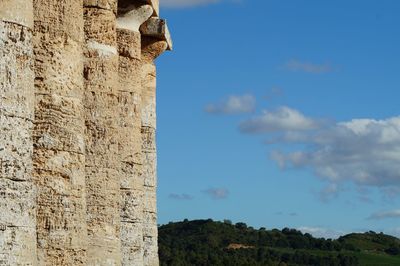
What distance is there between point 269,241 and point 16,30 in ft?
406

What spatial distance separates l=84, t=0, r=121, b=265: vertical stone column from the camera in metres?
21.4

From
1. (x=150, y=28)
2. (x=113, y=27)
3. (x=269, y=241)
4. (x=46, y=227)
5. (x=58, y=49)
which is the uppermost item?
(x=269, y=241)

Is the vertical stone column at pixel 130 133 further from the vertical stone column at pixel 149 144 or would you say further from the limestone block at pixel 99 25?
the limestone block at pixel 99 25

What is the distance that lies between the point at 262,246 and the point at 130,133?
346ft

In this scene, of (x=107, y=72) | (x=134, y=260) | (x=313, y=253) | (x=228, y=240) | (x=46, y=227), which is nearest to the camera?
(x=46, y=227)

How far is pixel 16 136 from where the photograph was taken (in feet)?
49.5

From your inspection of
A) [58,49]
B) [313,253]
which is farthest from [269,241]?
[58,49]

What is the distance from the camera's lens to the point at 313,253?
130 m

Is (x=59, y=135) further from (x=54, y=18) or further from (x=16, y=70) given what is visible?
(x=16, y=70)

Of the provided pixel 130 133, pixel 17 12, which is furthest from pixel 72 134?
pixel 130 133

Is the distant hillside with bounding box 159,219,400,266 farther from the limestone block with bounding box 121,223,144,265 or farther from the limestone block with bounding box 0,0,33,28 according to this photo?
the limestone block with bounding box 0,0,33,28

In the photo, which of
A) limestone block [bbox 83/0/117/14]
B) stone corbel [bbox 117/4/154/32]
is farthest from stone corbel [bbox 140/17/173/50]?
limestone block [bbox 83/0/117/14]

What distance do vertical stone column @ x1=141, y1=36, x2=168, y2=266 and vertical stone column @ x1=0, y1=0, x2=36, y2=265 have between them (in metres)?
12.4

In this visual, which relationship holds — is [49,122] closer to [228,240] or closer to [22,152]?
[22,152]
